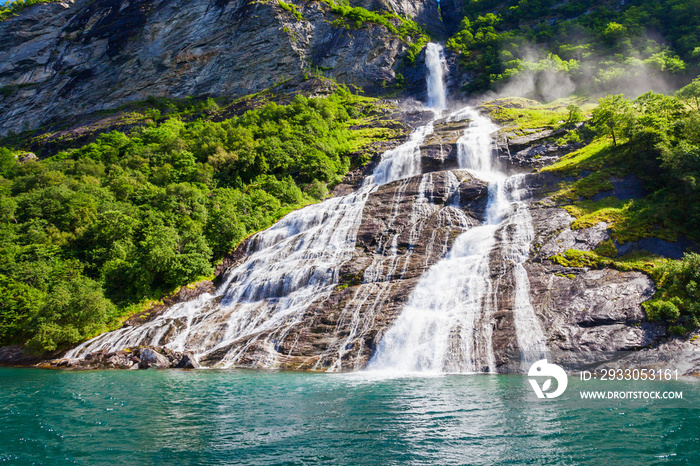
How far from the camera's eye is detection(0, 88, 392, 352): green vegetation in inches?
987

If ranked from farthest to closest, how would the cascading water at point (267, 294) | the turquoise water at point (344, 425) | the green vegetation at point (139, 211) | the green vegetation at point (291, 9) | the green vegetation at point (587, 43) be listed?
the green vegetation at point (291, 9)
the green vegetation at point (587, 43)
the green vegetation at point (139, 211)
the cascading water at point (267, 294)
the turquoise water at point (344, 425)

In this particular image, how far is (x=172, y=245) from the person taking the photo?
3005 centimetres

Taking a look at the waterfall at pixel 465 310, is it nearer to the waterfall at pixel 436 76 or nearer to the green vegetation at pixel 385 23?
the waterfall at pixel 436 76

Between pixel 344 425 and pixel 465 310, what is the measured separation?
12.3 meters

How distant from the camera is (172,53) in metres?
84.4

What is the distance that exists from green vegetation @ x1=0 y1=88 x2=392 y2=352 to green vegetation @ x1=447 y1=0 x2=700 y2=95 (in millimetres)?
32599

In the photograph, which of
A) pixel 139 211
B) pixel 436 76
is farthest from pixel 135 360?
pixel 436 76

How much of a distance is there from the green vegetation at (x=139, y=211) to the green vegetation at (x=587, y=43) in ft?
107

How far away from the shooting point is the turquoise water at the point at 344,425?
799cm

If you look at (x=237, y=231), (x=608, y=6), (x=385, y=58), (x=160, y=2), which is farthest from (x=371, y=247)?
(x=160, y=2)

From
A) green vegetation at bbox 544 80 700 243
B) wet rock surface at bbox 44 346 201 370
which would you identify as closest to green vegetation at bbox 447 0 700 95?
green vegetation at bbox 544 80 700 243

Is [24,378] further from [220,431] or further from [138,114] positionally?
[138,114]

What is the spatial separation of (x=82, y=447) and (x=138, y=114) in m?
81.5

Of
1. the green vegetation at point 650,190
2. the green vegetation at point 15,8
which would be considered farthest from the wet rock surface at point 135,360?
the green vegetation at point 15,8
